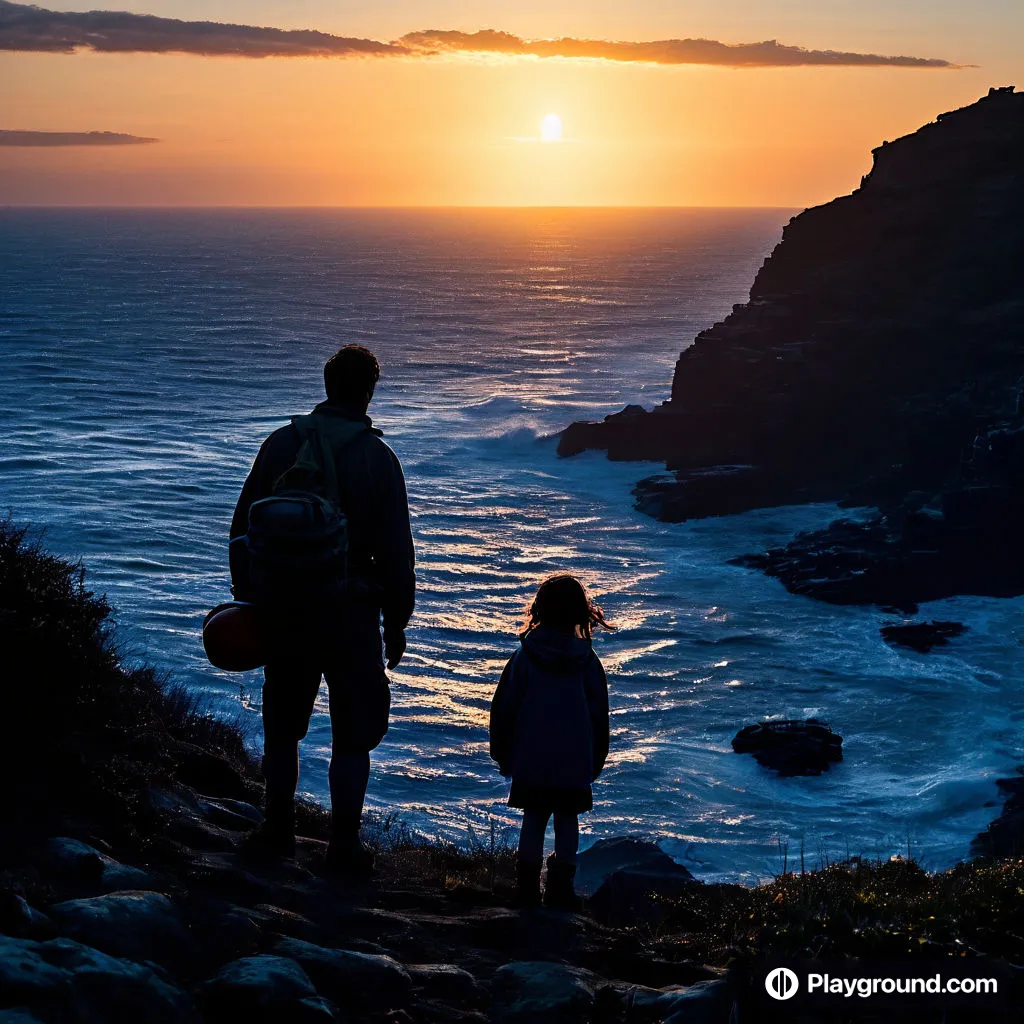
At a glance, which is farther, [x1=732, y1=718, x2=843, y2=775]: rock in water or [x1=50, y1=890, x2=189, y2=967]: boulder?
[x1=732, y1=718, x2=843, y2=775]: rock in water

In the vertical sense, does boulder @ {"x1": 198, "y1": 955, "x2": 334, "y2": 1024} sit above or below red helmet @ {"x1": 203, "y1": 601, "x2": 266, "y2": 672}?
below

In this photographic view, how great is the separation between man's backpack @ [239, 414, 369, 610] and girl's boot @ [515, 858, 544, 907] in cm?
170

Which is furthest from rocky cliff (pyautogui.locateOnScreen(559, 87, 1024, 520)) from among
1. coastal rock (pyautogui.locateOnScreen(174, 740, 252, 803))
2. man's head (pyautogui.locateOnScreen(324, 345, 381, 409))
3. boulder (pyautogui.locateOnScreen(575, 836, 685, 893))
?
man's head (pyautogui.locateOnScreen(324, 345, 381, 409))

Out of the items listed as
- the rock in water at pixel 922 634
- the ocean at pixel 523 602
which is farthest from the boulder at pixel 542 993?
the rock in water at pixel 922 634

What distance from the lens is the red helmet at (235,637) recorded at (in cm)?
483

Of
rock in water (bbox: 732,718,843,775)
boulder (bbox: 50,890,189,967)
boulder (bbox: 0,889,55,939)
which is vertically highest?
boulder (bbox: 0,889,55,939)

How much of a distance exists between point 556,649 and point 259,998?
211 centimetres

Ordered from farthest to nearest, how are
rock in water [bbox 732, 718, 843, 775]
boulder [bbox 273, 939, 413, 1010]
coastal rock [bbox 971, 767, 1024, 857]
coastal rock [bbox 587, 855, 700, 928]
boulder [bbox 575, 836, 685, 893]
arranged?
rock in water [bbox 732, 718, 843, 775] < coastal rock [bbox 971, 767, 1024, 857] < boulder [bbox 575, 836, 685, 893] < coastal rock [bbox 587, 855, 700, 928] < boulder [bbox 273, 939, 413, 1010]

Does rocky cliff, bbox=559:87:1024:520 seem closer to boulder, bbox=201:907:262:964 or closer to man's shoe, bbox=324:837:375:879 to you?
man's shoe, bbox=324:837:375:879

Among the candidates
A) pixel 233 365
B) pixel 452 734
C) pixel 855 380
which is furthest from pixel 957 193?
pixel 233 365

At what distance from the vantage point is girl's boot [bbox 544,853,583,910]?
18.4 ft

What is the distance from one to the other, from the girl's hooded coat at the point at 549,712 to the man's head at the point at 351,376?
4.43 ft

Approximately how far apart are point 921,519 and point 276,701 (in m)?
27.2

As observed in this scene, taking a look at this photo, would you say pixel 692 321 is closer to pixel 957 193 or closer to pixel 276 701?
pixel 957 193
